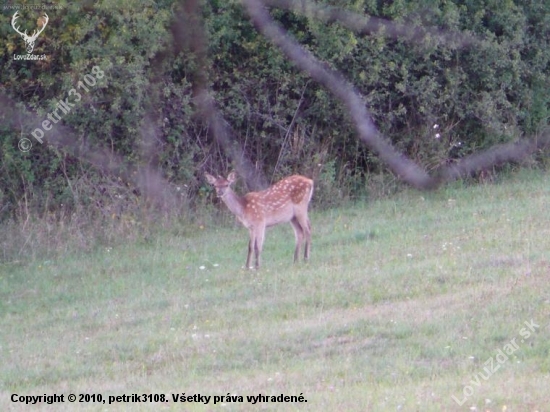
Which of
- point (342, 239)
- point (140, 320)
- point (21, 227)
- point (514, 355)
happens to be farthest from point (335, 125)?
point (514, 355)

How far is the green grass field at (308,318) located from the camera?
8156mm

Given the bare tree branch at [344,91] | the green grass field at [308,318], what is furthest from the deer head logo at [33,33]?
the green grass field at [308,318]

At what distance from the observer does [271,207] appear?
13.3 m

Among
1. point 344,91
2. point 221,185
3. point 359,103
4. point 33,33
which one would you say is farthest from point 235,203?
point 359,103

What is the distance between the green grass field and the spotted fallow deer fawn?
0.37 m

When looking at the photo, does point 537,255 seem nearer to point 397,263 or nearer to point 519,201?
point 397,263

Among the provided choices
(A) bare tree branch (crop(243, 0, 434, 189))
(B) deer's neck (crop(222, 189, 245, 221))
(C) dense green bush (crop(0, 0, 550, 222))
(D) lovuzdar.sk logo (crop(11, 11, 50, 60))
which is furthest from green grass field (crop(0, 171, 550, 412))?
(D) lovuzdar.sk logo (crop(11, 11, 50, 60))

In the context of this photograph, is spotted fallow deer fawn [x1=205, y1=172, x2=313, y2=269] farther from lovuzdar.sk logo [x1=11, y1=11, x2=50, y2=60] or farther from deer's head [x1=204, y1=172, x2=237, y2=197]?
lovuzdar.sk logo [x1=11, y1=11, x2=50, y2=60]

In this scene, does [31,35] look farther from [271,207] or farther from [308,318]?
[308,318]

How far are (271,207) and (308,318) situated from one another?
327 centimetres

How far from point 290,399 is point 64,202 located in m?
9.55

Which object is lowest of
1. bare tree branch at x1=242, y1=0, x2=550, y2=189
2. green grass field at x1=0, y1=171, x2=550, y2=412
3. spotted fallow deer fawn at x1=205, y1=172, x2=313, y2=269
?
green grass field at x1=0, y1=171, x2=550, y2=412

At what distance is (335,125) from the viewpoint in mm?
18422

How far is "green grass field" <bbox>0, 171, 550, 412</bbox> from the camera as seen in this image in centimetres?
816
